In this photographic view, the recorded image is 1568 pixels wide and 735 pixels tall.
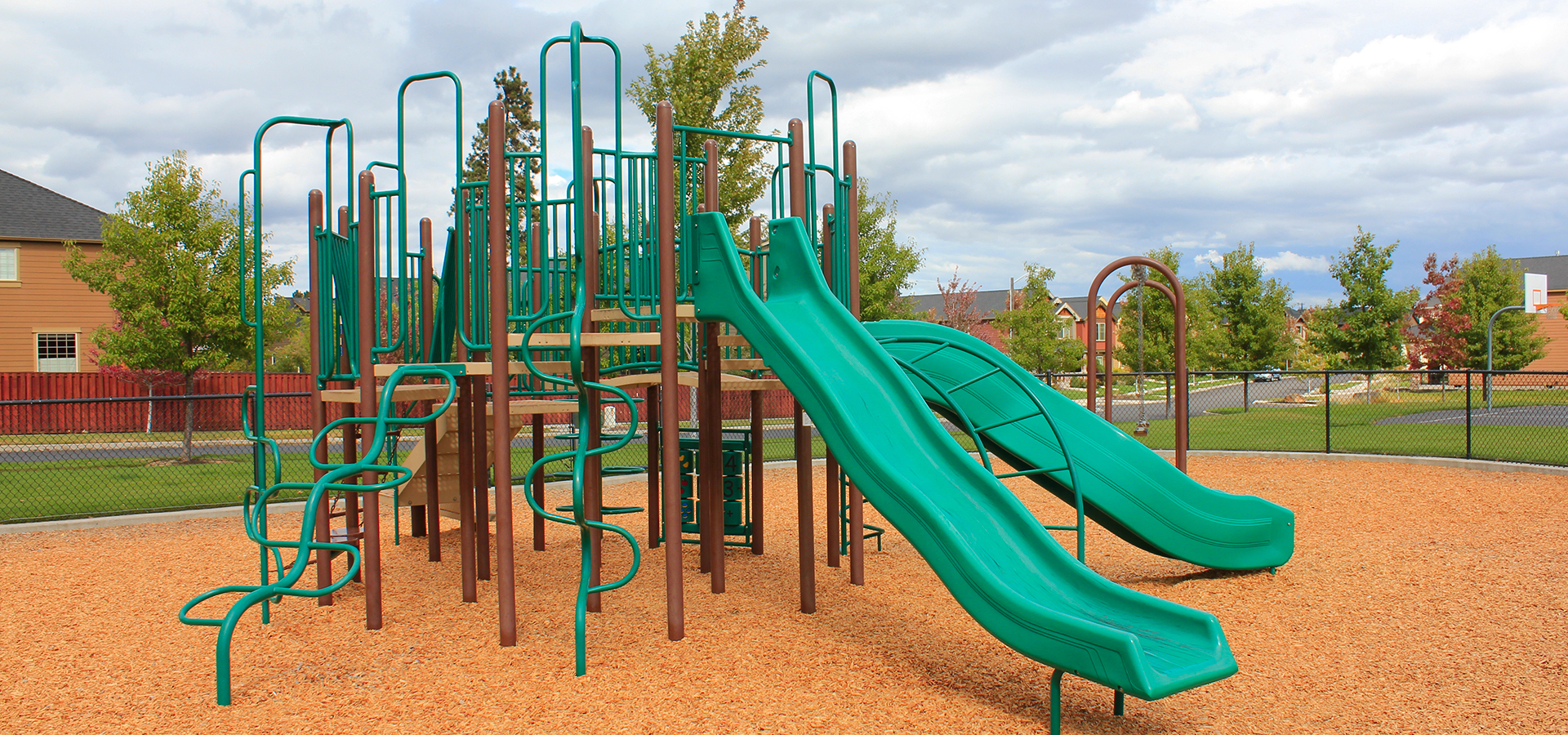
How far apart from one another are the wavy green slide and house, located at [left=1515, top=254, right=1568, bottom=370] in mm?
48895

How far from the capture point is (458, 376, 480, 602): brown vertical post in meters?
5.57

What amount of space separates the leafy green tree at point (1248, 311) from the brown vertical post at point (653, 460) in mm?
27449

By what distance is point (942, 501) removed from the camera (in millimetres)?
4082

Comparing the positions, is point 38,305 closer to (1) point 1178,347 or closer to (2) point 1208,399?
(1) point 1178,347

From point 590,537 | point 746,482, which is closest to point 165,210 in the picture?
point 746,482

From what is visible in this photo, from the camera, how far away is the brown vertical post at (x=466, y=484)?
18.3 ft

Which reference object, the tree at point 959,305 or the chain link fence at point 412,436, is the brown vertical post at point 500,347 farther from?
the tree at point 959,305

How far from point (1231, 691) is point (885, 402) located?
2.01 metres

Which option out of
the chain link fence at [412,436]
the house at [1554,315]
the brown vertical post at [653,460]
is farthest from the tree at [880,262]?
the house at [1554,315]

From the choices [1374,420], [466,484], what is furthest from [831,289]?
[1374,420]

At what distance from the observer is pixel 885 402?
4.51m

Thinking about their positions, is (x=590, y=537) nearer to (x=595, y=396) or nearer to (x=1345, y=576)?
(x=595, y=396)

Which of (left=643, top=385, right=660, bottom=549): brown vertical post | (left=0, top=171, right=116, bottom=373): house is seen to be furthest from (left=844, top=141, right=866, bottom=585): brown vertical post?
(left=0, top=171, right=116, bottom=373): house

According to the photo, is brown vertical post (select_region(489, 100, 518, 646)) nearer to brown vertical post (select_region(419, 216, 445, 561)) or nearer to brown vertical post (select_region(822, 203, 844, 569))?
brown vertical post (select_region(419, 216, 445, 561))
